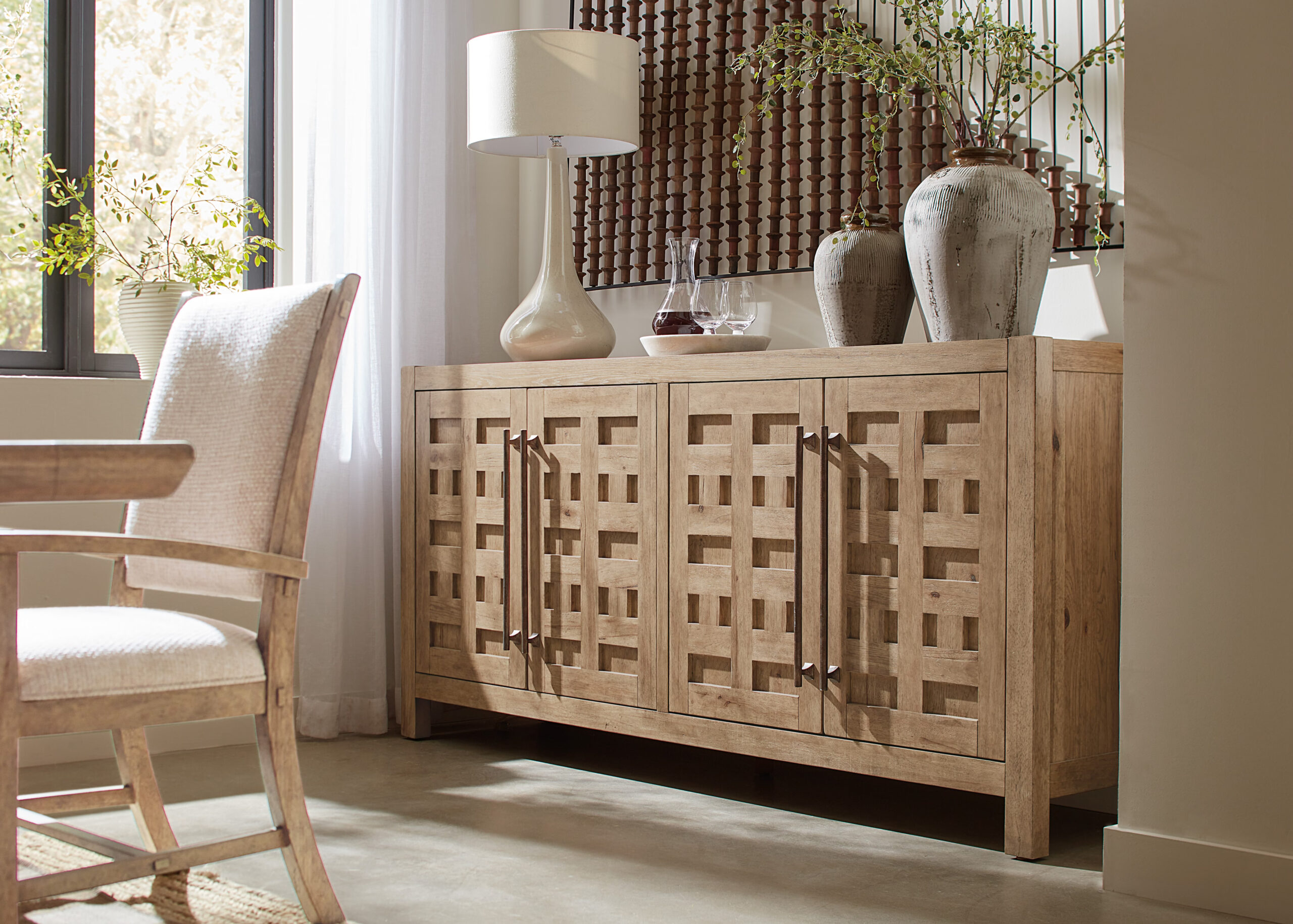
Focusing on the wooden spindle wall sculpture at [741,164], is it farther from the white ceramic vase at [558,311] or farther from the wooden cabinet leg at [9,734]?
the wooden cabinet leg at [9,734]

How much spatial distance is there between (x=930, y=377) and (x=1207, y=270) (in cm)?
49

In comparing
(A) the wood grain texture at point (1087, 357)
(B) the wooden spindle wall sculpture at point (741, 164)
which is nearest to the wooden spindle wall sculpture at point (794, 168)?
(B) the wooden spindle wall sculpture at point (741, 164)

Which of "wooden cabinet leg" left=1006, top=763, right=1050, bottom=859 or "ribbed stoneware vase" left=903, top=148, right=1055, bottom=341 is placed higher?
"ribbed stoneware vase" left=903, top=148, right=1055, bottom=341

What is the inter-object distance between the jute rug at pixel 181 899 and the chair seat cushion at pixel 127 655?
40 centimetres

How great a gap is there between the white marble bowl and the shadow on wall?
0.18 meters

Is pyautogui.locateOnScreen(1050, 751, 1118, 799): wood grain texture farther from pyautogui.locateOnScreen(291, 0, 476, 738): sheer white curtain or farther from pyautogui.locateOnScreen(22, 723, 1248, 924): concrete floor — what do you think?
pyautogui.locateOnScreen(291, 0, 476, 738): sheer white curtain

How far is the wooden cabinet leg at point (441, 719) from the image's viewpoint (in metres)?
3.31

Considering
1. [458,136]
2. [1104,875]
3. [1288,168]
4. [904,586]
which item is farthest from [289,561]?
[458,136]

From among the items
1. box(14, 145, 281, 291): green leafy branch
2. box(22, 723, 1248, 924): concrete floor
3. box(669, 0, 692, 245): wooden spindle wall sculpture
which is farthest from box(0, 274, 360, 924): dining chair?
box(669, 0, 692, 245): wooden spindle wall sculpture

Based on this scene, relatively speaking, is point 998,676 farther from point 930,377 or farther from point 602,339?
point 602,339

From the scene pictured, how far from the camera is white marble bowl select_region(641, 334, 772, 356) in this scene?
2.78 meters

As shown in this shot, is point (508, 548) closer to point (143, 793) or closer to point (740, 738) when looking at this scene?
point (740, 738)

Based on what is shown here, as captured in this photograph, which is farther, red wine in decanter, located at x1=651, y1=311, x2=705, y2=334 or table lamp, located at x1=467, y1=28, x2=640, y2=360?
table lamp, located at x1=467, y1=28, x2=640, y2=360

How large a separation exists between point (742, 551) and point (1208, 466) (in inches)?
34.9
